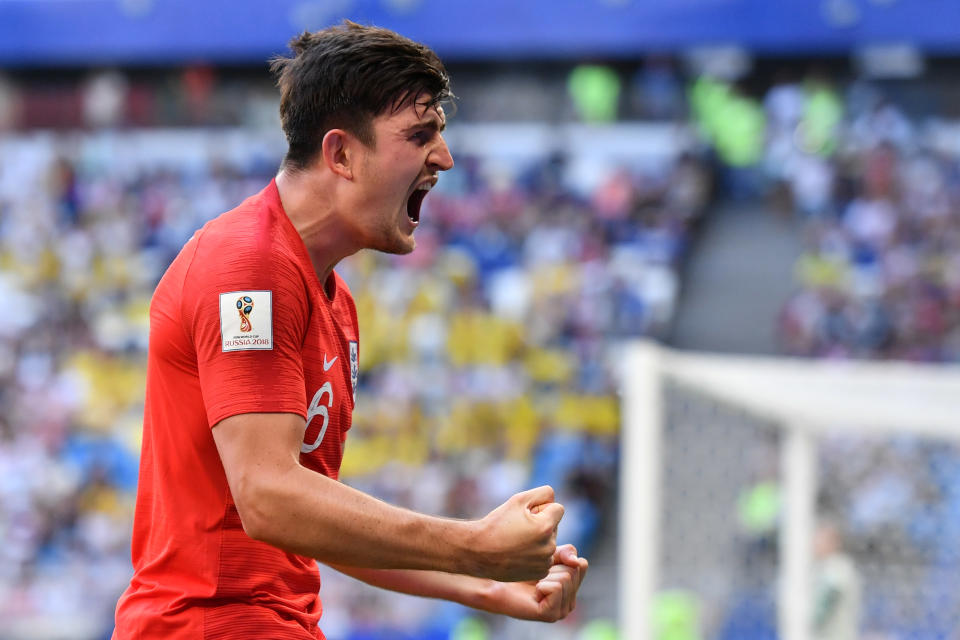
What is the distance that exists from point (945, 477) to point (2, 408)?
→ 9.40 m

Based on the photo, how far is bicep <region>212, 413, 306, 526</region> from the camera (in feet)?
5.65

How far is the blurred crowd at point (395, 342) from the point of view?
11.0 metres

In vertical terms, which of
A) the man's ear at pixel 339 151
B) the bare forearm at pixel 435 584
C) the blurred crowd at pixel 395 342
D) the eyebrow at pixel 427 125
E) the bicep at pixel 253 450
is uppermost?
the blurred crowd at pixel 395 342

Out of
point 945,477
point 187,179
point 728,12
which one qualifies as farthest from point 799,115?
point 187,179

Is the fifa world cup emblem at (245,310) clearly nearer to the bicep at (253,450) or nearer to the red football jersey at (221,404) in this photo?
the red football jersey at (221,404)

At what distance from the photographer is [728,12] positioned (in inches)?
516

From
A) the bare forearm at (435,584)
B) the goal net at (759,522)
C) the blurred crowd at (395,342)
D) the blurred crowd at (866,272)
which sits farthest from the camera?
the blurred crowd at (395,342)

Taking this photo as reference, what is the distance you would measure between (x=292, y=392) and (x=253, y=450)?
0.37 feet

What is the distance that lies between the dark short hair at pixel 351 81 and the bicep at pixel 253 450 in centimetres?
50

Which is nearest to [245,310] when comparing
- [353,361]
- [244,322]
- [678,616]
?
[244,322]

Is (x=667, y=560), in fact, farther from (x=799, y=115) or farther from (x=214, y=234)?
(x=799, y=115)

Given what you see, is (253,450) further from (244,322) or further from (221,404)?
(244,322)

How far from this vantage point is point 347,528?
1.73 metres

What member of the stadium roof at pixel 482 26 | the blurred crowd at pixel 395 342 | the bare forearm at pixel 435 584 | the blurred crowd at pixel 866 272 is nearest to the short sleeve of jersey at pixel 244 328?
the bare forearm at pixel 435 584
